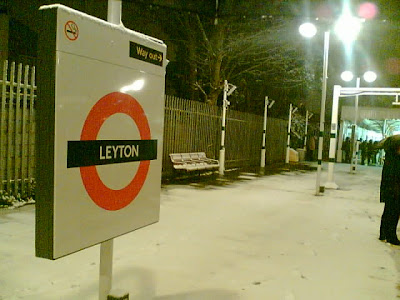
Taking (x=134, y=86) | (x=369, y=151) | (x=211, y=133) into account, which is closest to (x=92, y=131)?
(x=134, y=86)

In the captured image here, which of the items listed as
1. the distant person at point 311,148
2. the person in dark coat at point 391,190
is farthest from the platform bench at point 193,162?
the distant person at point 311,148

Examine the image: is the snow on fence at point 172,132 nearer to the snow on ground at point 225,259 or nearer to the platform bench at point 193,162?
the platform bench at point 193,162

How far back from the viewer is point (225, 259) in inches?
210

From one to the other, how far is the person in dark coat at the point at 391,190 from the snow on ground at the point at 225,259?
27 centimetres

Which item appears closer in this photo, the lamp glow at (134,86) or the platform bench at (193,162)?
the lamp glow at (134,86)

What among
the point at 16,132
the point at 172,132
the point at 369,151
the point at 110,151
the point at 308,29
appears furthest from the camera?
the point at 369,151

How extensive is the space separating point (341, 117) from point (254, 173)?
38.2 ft

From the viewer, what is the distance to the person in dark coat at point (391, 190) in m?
6.36

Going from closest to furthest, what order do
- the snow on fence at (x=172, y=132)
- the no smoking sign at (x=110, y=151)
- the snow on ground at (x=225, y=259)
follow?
the no smoking sign at (x=110, y=151) → the snow on ground at (x=225, y=259) → the snow on fence at (x=172, y=132)

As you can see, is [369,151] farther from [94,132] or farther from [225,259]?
[94,132]

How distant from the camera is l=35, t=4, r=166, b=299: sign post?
1.85m

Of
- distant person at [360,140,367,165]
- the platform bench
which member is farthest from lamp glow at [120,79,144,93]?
distant person at [360,140,367,165]

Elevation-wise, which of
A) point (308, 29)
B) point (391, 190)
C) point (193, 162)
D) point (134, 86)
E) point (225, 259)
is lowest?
point (225, 259)

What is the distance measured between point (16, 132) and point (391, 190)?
632cm
